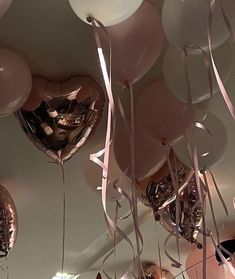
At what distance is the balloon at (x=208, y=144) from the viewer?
1239 mm

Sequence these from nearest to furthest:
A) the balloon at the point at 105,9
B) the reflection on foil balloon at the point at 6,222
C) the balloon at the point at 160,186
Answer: the balloon at the point at 105,9
the balloon at the point at 160,186
the reflection on foil balloon at the point at 6,222

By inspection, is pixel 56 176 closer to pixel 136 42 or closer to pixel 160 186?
pixel 160 186

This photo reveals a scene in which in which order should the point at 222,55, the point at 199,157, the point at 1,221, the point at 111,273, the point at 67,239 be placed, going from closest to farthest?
the point at 222,55 < the point at 199,157 < the point at 1,221 < the point at 67,239 < the point at 111,273

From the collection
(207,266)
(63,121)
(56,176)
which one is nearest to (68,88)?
(63,121)

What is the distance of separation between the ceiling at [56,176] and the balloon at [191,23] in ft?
0.67

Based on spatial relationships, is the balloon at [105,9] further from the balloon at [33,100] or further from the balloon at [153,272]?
the balloon at [153,272]

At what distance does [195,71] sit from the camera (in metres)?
1.08

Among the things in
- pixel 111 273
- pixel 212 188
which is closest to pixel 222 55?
pixel 212 188

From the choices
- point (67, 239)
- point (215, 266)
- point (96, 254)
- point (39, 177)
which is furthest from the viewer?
point (96, 254)

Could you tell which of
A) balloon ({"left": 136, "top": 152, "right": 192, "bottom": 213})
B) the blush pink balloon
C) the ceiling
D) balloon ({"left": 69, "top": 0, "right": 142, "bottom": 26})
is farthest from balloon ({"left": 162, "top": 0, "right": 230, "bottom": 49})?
the blush pink balloon

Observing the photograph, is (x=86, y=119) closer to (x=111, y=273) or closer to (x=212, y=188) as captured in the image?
(x=212, y=188)

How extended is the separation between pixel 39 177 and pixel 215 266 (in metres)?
0.65

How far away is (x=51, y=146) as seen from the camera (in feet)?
4.27

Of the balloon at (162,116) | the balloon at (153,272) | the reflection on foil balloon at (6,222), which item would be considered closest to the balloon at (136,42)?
the balloon at (162,116)
